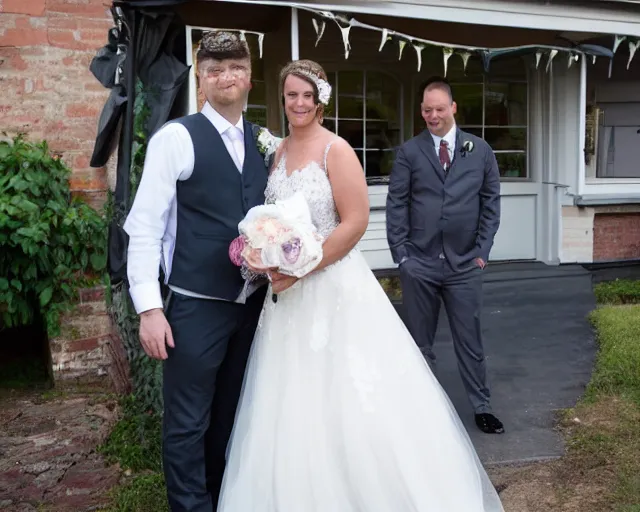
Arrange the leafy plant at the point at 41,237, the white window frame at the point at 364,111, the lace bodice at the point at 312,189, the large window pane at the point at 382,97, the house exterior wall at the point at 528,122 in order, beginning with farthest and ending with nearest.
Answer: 1. the large window pane at the point at 382,97
2. the white window frame at the point at 364,111
3. the house exterior wall at the point at 528,122
4. the leafy plant at the point at 41,237
5. the lace bodice at the point at 312,189

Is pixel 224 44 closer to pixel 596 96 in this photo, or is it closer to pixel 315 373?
pixel 315 373

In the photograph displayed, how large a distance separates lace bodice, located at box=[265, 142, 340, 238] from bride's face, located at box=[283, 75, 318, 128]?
15 centimetres

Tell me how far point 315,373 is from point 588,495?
5.35 feet

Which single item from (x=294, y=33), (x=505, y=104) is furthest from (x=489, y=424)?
(x=505, y=104)

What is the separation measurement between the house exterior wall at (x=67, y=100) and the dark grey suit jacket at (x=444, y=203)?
2310 mm

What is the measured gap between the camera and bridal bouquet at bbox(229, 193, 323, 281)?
9.05 ft

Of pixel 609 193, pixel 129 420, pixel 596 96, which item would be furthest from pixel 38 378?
pixel 596 96

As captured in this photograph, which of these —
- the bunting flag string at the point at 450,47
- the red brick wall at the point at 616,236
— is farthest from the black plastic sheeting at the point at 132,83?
the red brick wall at the point at 616,236

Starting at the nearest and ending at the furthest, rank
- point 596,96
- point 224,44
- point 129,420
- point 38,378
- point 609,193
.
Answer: point 224,44
point 129,420
point 38,378
point 609,193
point 596,96

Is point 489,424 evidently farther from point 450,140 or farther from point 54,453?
point 54,453

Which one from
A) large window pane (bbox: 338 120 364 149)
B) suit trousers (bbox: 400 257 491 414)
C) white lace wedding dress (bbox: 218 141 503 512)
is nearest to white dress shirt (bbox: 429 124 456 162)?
suit trousers (bbox: 400 257 491 414)

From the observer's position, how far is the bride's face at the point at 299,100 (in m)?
3.00

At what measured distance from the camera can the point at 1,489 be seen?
3854 mm

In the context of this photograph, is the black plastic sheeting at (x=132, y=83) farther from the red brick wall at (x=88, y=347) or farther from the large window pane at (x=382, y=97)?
the large window pane at (x=382, y=97)
